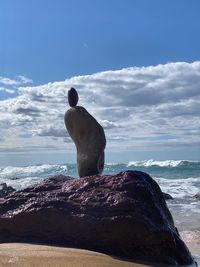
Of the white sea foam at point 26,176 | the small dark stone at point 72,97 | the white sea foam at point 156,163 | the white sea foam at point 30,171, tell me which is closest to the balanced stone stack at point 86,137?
the small dark stone at point 72,97

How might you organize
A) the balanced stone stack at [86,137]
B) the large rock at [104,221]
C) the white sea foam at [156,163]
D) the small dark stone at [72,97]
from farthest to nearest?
the white sea foam at [156,163] → the small dark stone at [72,97] → the balanced stone stack at [86,137] → the large rock at [104,221]

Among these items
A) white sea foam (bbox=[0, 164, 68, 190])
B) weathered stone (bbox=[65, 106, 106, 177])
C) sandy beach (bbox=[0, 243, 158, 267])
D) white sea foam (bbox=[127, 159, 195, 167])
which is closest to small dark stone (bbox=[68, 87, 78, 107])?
weathered stone (bbox=[65, 106, 106, 177])

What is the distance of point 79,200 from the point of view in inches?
244

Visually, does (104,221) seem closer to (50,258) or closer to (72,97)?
(50,258)

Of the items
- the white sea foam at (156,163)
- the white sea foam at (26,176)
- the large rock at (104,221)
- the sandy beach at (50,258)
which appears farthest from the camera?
the white sea foam at (156,163)

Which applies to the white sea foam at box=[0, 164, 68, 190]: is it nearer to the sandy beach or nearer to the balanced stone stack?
the balanced stone stack

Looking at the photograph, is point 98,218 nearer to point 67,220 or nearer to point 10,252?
point 67,220

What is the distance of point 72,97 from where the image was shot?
27.3 feet

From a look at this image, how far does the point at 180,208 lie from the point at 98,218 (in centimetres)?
810

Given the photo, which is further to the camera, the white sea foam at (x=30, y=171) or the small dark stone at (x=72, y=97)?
the white sea foam at (x=30, y=171)

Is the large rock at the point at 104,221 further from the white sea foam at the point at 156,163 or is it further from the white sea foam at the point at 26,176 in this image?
the white sea foam at the point at 156,163

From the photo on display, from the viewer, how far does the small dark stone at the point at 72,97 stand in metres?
8.29

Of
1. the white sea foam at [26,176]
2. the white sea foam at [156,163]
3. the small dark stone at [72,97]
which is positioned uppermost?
the small dark stone at [72,97]

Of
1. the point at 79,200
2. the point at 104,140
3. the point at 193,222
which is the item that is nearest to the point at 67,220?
the point at 79,200
